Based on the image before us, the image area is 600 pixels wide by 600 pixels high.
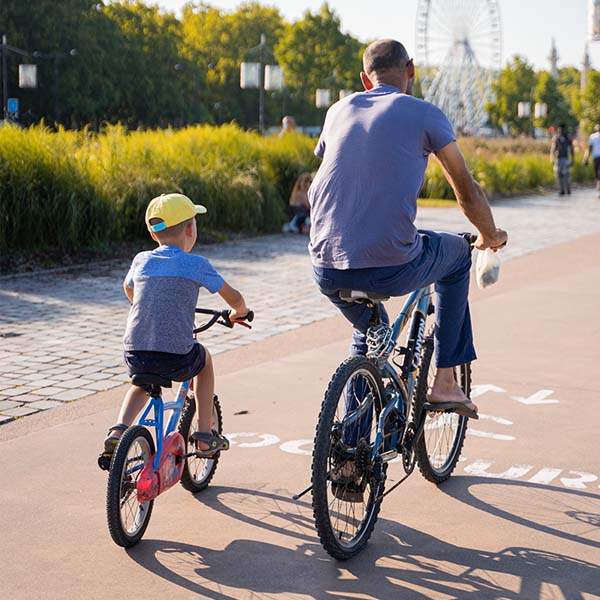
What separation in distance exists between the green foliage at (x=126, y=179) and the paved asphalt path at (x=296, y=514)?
5.79 meters

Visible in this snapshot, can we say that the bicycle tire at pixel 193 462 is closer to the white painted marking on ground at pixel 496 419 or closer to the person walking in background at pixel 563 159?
the white painted marking on ground at pixel 496 419

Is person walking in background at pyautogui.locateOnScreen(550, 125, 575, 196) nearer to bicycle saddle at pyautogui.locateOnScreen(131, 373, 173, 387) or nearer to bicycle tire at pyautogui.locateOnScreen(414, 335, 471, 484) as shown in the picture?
bicycle tire at pyautogui.locateOnScreen(414, 335, 471, 484)

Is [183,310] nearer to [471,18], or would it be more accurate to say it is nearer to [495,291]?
[495,291]

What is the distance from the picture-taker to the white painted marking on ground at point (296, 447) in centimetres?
524

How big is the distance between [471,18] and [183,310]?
185ft

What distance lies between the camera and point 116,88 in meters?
63.4

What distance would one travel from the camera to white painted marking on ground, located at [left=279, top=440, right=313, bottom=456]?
17.2 ft

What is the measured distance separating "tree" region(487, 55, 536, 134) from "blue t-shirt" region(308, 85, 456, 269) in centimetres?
7769

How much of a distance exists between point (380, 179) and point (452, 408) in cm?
115

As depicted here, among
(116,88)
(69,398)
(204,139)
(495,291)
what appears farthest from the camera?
(116,88)

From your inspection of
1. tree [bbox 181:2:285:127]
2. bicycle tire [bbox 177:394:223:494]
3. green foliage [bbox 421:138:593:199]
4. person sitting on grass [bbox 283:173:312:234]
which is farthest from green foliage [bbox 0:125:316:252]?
tree [bbox 181:2:285:127]

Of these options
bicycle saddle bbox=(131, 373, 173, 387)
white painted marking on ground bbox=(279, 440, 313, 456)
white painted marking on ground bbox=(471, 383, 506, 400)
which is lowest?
white painted marking on ground bbox=(279, 440, 313, 456)

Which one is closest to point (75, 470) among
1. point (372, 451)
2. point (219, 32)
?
point (372, 451)

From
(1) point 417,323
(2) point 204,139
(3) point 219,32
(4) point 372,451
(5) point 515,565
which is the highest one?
A: (3) point 219,32
